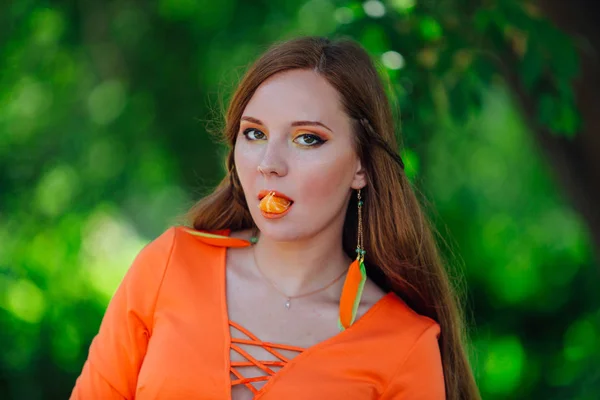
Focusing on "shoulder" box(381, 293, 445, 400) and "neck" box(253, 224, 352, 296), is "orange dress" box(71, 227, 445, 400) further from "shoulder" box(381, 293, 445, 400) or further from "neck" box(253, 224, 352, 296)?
"neck" box(253, 224, 352, 296)

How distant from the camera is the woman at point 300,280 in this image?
229cm

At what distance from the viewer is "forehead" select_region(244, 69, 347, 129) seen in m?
2.30

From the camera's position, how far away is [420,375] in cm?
234

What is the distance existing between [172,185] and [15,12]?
1931mm

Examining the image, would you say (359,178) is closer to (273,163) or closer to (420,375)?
(273,163)

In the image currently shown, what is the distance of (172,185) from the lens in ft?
19.7

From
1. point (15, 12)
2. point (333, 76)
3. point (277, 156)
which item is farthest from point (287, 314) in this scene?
point (15, 12)

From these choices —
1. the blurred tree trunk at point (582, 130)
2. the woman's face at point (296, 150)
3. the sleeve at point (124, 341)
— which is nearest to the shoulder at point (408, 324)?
the woman's face at point (296, 150)

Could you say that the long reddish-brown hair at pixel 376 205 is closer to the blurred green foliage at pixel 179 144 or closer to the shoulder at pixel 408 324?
the shoulder at pixel 408 324

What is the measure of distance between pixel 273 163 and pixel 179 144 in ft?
11.9

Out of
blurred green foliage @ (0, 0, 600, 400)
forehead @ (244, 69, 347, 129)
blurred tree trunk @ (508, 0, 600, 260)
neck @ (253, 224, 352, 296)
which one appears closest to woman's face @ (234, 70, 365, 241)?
forehead @ (244, 69, 347, 129)

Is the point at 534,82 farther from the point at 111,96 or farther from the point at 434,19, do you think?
the point at 111,96

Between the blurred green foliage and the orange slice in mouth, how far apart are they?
889 millimetres

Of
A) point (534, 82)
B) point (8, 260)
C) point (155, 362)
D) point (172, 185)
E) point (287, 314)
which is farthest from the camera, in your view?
point (172, 185)
